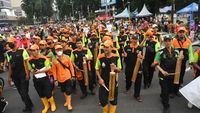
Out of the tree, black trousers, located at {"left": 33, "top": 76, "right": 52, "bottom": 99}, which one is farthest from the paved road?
the tree

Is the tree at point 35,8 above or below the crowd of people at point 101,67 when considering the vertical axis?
above

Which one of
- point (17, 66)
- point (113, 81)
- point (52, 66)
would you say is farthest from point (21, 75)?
point (113, 81)

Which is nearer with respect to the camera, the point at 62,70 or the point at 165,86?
the point at 165,86

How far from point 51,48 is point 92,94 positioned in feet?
6.85

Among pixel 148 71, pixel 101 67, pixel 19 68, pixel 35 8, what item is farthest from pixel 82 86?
pixel 35 8

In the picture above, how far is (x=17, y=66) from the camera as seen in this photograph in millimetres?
7730

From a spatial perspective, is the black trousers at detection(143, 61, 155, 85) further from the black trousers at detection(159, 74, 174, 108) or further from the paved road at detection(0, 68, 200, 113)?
the black trousers at detection(159, 74, 174, 108)

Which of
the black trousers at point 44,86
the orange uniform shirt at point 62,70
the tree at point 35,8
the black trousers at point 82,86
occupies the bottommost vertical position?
the black trousers at point 82,86

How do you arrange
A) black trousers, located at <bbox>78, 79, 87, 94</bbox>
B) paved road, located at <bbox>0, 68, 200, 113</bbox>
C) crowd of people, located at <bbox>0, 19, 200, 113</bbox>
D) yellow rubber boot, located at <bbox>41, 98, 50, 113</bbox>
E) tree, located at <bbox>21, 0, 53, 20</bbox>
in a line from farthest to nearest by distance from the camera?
tree, located at <bbox>21, 0, 53, 20</bbox> → black trousers, located at <bbox>78, 79, 87, 94</bbox> → yellow rubber boot, located at <bbox>41, 98, 50, 113</bbox> → paved road, located at <bbox>0, 68, 200, 113</bbox> → crowd of people, located at <bbox>0, 19, 200, 113</bbox>

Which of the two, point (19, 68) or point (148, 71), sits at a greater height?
point (19, 68)

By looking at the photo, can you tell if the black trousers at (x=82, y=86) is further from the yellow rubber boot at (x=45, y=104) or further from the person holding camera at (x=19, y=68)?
the person holding camera at (x=19, y=68)

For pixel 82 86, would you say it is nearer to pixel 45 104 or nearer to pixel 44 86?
pixel 45 104

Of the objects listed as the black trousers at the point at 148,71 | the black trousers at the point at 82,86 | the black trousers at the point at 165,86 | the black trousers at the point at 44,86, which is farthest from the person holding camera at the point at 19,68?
the black trousers at the point at 148,71

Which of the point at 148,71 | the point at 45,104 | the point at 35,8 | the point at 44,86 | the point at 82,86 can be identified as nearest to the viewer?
the point at 44,86
